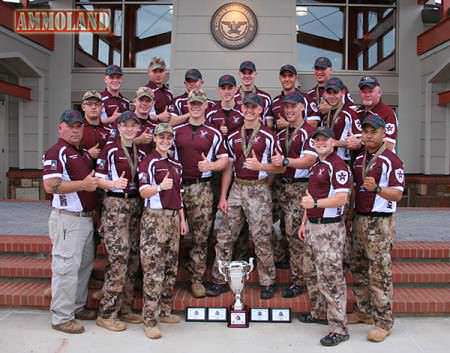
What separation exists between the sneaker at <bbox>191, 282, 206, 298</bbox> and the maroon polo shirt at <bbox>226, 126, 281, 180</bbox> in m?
1.11

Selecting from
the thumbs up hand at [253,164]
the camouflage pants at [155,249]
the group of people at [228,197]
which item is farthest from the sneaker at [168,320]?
the thumbs up hand at [253,164]

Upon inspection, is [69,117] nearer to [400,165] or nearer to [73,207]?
[73,207]

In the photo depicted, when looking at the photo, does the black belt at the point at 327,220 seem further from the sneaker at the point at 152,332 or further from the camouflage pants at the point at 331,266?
the sneaker at the point at 152,332

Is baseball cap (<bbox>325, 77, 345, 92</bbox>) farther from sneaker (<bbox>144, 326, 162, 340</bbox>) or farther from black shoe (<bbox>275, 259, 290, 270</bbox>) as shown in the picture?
sneaker (<bbox>144, 326, 162, 340</bbox>)

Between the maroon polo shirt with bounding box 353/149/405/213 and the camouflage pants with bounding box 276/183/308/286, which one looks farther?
the camouflage pants with bounding box 276/183/308/286

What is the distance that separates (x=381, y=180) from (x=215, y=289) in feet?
6.13

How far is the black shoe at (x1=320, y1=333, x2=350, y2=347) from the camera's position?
13.6ft

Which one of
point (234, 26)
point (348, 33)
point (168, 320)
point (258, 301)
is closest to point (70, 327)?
point (168, 320)

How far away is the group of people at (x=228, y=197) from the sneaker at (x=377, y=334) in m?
0.01

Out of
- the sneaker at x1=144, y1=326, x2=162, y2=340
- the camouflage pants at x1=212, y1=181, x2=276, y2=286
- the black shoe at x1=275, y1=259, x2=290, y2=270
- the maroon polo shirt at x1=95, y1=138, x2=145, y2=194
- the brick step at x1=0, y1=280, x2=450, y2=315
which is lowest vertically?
the sneaker at x1=144, y1=326, x2=162, y2=340

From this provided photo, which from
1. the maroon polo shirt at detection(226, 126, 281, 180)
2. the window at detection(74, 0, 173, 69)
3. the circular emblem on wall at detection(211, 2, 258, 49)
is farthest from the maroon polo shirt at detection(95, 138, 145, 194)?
the window at detection(74, 0, 173, 69)

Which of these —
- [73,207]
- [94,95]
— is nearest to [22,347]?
[73,207]

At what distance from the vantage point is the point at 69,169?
435cm

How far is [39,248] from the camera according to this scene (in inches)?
218
